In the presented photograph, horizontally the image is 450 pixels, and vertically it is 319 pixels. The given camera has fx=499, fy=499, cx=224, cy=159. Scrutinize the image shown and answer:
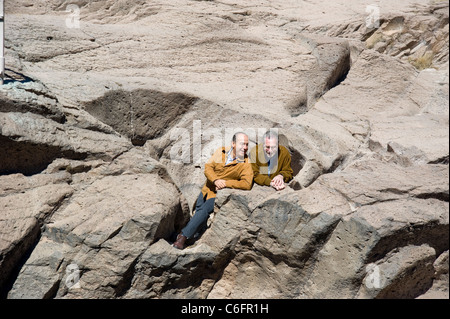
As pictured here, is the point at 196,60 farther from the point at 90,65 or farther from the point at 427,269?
the point at 427,269

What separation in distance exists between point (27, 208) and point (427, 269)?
12.9ft

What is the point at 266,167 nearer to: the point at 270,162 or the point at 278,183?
the point at 270,162

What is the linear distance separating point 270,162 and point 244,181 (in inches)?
14.5

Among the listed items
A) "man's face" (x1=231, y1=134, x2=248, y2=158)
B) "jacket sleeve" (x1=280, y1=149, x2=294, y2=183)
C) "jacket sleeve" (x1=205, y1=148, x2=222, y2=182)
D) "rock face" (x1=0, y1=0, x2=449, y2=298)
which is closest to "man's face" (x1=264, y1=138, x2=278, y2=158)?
"jacket sleeve" (x1=280, y1=149, x2=294, y2=183)

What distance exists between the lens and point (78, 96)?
5594 mm

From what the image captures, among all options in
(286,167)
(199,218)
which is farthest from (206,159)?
(286,167)

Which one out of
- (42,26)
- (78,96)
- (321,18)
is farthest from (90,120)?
(321,18)

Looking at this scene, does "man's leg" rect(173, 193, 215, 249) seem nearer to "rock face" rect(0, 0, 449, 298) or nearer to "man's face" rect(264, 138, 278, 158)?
"rock face" rect(0, 0, 449, 298)

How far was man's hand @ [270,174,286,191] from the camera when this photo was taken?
16.7 ft

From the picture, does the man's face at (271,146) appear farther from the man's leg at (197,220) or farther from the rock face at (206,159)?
the man's leg at (197,220)

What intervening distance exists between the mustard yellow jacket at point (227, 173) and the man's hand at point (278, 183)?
0.23 meters

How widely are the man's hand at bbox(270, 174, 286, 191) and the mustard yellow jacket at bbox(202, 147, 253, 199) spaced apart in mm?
229

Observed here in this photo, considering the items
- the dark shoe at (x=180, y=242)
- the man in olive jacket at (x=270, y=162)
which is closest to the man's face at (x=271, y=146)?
the man in olive jacket at (x=270, y=162)

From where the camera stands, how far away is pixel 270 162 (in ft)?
17.3
